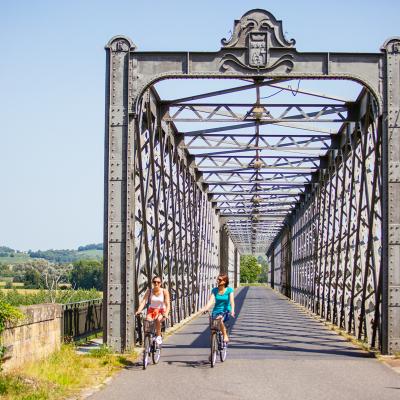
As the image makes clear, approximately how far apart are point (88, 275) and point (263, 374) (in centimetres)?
8256

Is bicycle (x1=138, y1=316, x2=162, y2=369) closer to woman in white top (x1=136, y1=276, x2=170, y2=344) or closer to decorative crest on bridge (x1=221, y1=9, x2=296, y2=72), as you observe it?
woman in white top (x1=136, y1=276, x2=170, y2=344)

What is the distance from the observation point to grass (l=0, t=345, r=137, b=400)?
8.81 metres

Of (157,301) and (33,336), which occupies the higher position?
(157,301)

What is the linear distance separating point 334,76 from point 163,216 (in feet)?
29.9

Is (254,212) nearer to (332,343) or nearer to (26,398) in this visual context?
(332,343)

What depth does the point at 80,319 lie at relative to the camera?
17562mm

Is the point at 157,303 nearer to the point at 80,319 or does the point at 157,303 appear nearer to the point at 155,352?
the point at 155,352

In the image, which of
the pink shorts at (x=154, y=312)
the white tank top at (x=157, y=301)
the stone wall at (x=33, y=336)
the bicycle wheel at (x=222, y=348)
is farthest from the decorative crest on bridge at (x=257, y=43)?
the stone wall at (x=33, y=336)

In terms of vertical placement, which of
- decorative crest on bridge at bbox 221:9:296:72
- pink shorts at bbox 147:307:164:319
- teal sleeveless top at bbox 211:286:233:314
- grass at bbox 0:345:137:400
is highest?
decorative crest on bridge at bbox 221:9:296:72

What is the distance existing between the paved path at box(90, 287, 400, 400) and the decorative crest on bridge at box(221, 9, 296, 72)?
18.3 ft

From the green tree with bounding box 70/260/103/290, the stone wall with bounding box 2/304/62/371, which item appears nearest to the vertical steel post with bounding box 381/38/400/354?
the stone wall with bounding box 2/304/62/371

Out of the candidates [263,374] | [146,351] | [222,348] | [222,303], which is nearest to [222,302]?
[222,303]

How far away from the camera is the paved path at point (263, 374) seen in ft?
31.3

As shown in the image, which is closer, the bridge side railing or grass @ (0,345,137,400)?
grass @ (0,345,137,400)
